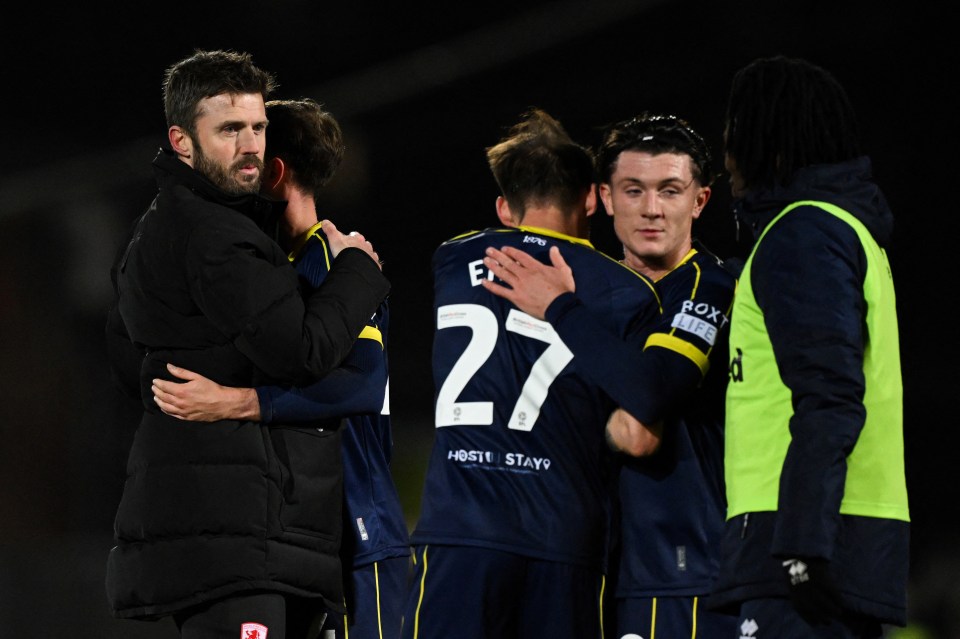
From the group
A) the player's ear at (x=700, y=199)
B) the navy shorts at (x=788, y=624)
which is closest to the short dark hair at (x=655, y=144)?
the player's ear at (x=700, y=199)

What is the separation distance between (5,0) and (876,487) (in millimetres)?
8840

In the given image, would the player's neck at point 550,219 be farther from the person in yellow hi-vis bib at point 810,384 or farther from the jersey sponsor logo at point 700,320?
the person in yellow hi-vis bib at point 810,384

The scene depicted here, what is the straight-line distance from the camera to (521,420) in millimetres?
3408

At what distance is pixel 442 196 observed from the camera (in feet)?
36.7

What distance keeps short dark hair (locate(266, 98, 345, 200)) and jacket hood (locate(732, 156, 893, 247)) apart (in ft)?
4.79

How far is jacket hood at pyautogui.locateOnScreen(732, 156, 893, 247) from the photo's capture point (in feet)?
8.43

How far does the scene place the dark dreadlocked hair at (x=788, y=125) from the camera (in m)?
2.65

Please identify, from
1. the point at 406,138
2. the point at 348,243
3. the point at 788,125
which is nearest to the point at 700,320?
the point at 788,125

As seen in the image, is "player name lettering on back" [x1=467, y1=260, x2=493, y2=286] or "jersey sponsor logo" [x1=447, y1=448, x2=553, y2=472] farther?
"player name lettering on back" [x1=467, y1=260, x2=493, y2=286]

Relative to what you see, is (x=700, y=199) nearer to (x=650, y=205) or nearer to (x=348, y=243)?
(x=650, y=205)

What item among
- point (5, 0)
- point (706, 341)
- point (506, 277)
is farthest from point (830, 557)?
point (5, 0)

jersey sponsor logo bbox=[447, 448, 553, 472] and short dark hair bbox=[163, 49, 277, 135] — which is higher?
short dark hair bbox=[163, 49, 277, 135]

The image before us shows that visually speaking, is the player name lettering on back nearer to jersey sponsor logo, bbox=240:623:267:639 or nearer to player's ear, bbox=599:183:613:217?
player's ear, bbox=599:183:613:217

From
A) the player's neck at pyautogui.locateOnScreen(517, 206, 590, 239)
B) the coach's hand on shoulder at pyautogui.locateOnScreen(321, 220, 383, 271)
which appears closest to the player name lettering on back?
the player's neck at pyautogui.locateOnScreen(517, 206, 590, 239)
